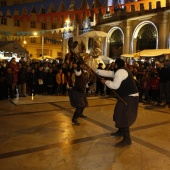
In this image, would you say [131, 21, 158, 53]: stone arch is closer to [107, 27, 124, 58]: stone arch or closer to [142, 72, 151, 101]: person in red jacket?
Answer: [107, 27, 124, 58]: stone arch

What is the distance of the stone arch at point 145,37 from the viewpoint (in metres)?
20.6

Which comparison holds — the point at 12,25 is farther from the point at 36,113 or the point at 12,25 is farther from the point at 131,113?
the point at 131,113

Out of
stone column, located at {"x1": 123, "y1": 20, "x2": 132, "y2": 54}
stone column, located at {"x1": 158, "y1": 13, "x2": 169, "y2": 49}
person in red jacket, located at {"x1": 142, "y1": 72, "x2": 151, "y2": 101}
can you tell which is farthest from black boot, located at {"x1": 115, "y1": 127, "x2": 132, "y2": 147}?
stone column, located at {"x1": 123, "y1": 20, "x2": 132, "y2": 54}

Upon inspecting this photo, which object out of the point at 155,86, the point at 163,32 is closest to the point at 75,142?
the point at 155,86

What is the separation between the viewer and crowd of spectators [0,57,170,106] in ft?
35.6

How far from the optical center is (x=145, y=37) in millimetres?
21484

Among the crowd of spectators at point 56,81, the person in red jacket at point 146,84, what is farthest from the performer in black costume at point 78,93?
the person in red jacket at point 146,84

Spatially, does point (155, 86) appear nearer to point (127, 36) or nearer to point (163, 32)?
point (163, 32)

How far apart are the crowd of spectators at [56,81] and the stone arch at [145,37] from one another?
8698 millimetres

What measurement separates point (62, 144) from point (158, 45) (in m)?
16.5

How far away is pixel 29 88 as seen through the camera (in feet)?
41.5

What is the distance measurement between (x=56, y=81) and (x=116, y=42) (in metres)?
13.8

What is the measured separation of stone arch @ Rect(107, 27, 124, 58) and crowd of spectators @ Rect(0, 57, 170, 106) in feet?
38.4

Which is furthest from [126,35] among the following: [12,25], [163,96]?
[12,25]
